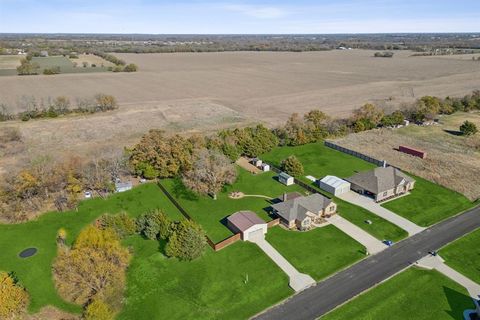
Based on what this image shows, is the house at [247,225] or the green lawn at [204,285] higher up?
the house at [247,225]

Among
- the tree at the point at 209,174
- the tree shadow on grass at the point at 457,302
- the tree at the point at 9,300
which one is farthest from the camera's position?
the tree at the point at 209,174

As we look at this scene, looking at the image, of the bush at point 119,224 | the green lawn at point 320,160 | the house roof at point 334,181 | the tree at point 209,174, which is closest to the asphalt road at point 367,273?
the house roof at point 334,181

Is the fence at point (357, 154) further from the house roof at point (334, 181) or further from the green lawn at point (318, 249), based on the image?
the green lawn at point (318, 249)

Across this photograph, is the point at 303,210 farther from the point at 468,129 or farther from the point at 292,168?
the point at 468,129

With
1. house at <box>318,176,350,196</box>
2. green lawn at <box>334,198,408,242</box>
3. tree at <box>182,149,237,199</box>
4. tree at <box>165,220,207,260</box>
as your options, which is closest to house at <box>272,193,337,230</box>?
green lawn at <box>334,198,408,242</box>

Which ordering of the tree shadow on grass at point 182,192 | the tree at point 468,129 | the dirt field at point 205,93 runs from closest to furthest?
the tree shadow on grass at point 182,192 < the tree at point 468,129 < the dirt field at point 205,93

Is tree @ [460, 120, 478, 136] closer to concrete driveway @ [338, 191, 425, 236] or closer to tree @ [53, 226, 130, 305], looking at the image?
concrete driveway @ [338, 191, 425, 236]
